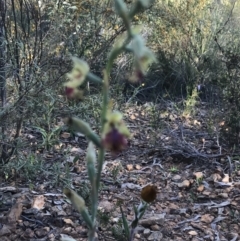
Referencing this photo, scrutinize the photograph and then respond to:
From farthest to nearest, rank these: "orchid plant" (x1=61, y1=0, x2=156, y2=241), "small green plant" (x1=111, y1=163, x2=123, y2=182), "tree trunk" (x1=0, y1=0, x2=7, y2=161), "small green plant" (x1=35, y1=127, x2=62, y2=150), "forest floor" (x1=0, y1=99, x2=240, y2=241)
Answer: "small green plant" (x1=35, y1=127, x2=62, y2=150)
"small green plant" (x1=111, y1=163, x2=123, y2=182)
"tree trunk" (x1=0, y1=0, x2=7, y2=161)
"forest floor" (x1=0, y1=99, x2=240, y2=241)
"orchid plant" (x1=61, y1=0, x2=156, y2=241)

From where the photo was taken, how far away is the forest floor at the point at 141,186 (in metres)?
2.51

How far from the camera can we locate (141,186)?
10.2ft

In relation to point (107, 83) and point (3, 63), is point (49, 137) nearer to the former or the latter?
point (3, 63)

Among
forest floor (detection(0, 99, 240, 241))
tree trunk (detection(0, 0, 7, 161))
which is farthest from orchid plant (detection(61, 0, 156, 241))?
tree trunk (detection(0, 0, 7, 161))

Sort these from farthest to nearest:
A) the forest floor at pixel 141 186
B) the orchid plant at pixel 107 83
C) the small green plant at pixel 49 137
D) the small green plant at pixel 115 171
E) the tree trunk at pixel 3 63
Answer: the small green plant at pixel 49 137 → the small green plant at pixel 115 171 → the tree trunk at pixel 3 63 → the forest floor at pixel 141 186 → the orchid plant at pixel 107 83

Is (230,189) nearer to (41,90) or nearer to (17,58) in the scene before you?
(41,90)

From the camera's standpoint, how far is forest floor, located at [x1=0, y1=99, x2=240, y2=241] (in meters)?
2.51

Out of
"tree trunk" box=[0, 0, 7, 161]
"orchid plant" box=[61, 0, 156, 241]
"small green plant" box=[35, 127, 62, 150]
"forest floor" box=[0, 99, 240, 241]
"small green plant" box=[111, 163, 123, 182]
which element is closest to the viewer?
"orchid plant" box=[61, 0, 156, 241]

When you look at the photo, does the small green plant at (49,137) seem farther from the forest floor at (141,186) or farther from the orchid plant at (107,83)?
the orchid plant at (107,83)

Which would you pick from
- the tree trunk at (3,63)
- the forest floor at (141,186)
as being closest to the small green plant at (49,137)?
the forest floor at (141,186)

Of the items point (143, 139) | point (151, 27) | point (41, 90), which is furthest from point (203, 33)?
point (41, 90)

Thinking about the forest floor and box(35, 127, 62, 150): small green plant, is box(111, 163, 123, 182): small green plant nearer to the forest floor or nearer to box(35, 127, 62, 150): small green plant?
the forest floor

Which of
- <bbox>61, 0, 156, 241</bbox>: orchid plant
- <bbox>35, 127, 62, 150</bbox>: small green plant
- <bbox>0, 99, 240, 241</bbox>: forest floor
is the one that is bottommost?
<bbox>61, 0, 156, 241</bbox>: orchid plant

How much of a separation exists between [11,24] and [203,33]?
2.63 m
